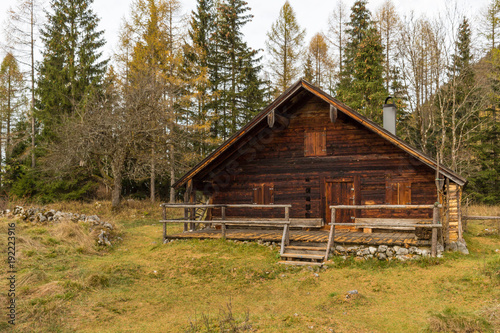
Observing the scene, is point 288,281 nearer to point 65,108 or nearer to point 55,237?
point 55,237

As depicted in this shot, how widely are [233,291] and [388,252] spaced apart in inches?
208

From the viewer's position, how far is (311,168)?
1600 cm

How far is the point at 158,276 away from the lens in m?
10.5

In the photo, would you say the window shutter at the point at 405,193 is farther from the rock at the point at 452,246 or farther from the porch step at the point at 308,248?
Result: the porch step at the point at 308,248

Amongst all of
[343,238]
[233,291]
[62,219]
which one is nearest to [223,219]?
[343,238]

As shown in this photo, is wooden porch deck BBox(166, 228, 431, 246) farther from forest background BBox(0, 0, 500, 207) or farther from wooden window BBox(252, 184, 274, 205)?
forest background BBox(0, 0, 500, 207)

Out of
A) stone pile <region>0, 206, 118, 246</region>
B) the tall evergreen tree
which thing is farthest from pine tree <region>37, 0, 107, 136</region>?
the tall evergreen tree

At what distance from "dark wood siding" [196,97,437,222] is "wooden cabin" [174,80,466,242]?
1.6 inches

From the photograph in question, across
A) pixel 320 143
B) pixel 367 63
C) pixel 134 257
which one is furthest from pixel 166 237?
pixel 367 63

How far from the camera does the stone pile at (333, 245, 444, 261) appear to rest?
11102mm

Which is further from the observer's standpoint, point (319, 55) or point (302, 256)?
point (319, 55)

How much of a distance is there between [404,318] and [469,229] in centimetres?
1413

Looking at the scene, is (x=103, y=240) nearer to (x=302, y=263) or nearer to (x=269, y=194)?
(x=269, y=194)

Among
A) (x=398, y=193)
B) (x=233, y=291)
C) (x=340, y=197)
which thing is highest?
(x=398, y=193)
